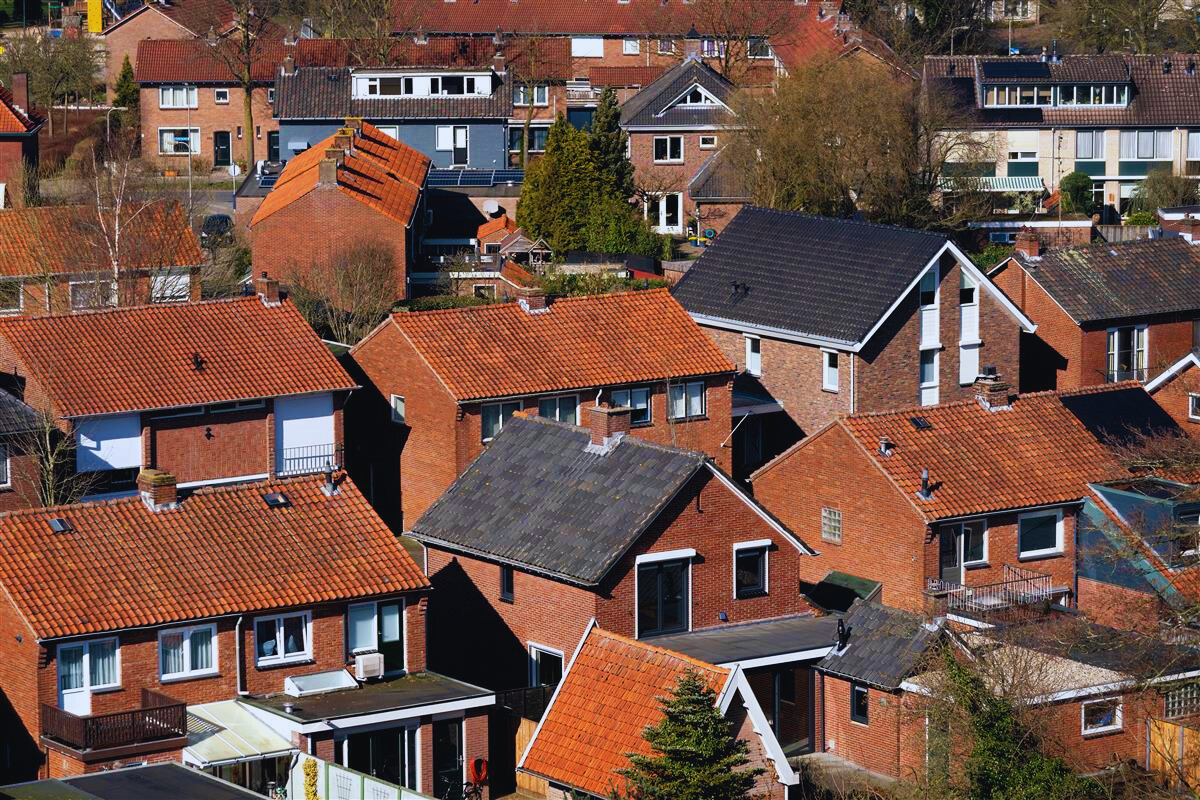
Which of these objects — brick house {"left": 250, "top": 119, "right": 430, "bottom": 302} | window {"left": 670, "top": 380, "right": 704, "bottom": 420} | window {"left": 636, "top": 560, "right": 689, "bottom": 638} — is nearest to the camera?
window {"left": 636, "top": 560, "right": 689, "bottom": 638}

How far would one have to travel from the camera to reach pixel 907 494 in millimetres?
43562

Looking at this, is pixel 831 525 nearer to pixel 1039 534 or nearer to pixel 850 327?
pixel 1039 534

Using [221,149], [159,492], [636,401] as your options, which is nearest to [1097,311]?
[636,401]

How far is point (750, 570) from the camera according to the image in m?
41.0

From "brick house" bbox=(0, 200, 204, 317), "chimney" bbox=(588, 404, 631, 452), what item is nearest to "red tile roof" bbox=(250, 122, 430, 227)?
"brick house" bbox=(0, 200, 204, 317)

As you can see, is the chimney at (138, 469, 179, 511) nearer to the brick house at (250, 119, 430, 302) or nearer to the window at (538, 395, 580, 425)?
the window at (538, 395, 580, 425)

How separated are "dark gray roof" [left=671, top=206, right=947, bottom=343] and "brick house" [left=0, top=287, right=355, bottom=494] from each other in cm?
1139

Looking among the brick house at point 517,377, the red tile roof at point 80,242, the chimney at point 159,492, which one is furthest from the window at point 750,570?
the red tile roof at point 80,242

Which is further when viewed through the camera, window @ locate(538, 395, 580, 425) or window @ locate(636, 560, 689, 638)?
window @ locate(538, 395, 580, 425)

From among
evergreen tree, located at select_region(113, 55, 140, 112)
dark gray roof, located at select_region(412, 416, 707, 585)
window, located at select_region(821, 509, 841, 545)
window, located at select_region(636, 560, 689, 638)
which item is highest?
evergreen tree, located at select_region(113, 55, 140, 112)

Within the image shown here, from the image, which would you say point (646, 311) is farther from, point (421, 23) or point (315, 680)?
point (421, 23)

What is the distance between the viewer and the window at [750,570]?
40625mm

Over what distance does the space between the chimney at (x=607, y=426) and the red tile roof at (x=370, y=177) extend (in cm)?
2569

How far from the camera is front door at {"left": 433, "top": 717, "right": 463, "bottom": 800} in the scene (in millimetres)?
37281
